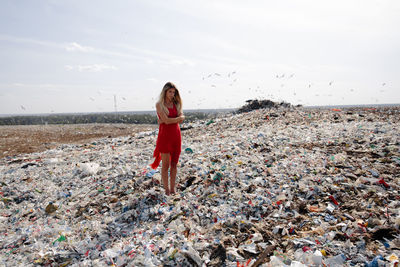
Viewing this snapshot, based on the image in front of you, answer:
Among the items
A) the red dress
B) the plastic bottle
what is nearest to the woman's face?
the red dress

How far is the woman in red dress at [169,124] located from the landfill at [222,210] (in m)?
0.60

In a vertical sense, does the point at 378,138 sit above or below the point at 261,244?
above

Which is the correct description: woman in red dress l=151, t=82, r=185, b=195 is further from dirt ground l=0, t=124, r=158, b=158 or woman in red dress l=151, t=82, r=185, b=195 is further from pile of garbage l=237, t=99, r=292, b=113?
pile of garbage l=237, t=99, r=292, b=113

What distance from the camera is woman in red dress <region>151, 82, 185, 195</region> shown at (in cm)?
336

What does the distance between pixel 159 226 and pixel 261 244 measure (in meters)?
1.25

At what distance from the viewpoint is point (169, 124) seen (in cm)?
346

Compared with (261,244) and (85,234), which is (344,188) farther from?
(85,234)

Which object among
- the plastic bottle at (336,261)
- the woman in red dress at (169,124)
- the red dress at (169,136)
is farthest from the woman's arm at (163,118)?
the plastic bottle at (336,261)

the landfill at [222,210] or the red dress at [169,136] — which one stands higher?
the red dress at [169,136]

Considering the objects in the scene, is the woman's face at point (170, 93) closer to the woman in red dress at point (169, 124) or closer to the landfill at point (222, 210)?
the woman in red dress at point (169, 124)

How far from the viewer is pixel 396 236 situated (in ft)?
7.35

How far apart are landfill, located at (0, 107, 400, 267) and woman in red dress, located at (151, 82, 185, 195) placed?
23.6 inches

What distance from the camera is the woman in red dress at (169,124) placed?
3.36 meters

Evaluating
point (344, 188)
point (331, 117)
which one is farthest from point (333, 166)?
point (331, 117)
